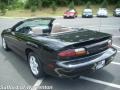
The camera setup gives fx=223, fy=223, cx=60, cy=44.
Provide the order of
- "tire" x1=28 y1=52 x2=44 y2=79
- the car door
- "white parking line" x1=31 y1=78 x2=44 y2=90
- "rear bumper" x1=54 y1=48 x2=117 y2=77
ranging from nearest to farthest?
1. "rear bumper" x1=54 y1=48 x2=117 y2=77
2. "white parking line" x1=31 y1=78 x2=44 y2=90
3. "tire" x1=28 y1=52 x2=44 y2=79
4. the car door

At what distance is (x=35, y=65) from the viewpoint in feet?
18.3

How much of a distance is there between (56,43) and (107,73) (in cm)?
183

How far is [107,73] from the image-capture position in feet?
19.2

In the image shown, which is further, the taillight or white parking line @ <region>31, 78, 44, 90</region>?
white parking line @ <region>31, 78, 44, 90</region>

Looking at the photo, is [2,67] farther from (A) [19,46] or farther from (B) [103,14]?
(B) [103,14]

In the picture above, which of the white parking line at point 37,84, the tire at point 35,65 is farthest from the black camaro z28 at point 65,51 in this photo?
the white parking line at point 37,84

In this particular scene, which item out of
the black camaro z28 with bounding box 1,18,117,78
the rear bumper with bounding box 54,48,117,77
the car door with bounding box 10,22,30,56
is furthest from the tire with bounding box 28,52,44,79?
the rear bumper with bounding box 54,48,117,77

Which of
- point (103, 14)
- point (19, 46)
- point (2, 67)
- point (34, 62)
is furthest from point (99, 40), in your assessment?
point (103, 14)

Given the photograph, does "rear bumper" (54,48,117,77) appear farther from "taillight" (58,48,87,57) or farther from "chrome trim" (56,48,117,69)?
"taillight" (58,48,87,57)

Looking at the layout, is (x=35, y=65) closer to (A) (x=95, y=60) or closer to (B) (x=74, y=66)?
(B) (x=74, y=66)

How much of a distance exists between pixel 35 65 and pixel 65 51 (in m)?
1.21

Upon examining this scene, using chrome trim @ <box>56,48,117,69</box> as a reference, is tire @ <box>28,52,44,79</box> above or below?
below

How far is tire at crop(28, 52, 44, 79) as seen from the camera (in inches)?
209

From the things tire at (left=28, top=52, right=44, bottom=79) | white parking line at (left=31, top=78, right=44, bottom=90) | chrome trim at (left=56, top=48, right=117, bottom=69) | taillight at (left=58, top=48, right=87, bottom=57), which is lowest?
white parking line at (left=31, top=78, right=44, bottom=90)
